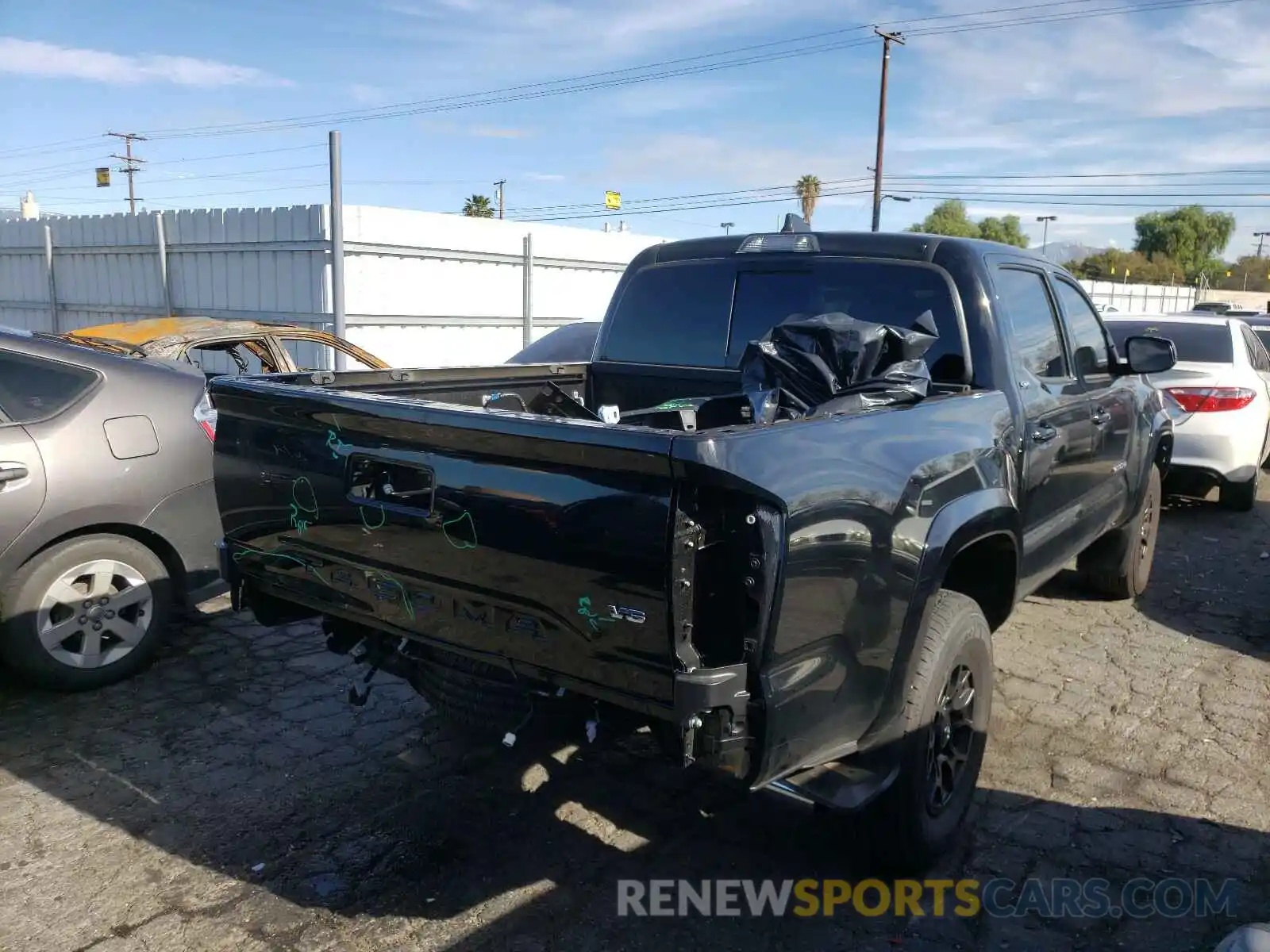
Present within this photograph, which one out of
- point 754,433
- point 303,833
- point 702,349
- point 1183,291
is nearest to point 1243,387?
point 702,349

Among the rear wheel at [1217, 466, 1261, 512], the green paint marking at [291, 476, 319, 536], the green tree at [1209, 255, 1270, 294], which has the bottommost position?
the rear wheel at [1217, 466, 1261, 512]

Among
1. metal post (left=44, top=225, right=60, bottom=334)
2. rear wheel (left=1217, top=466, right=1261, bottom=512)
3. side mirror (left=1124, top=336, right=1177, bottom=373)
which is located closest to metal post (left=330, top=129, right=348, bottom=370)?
metal post (left=44, top=225, right=60, bottom=334)

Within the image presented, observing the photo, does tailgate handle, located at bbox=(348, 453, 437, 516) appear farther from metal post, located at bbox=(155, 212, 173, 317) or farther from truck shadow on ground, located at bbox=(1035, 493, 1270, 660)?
metal post, located at bbox=(155, 212, 173, 317)

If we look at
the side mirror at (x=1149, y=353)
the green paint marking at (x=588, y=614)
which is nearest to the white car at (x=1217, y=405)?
the side mirror at (x=1149, y=353)

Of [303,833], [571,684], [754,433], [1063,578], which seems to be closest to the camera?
[754,433]

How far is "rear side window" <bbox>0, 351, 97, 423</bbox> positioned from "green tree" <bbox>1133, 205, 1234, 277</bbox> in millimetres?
86708

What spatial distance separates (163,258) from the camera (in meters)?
13.6

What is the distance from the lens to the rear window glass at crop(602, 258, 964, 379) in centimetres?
400

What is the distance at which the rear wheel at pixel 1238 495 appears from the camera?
28.3 ft

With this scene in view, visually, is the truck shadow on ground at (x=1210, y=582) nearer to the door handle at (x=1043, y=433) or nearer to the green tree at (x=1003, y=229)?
the door handle at (x=1043, y=433)

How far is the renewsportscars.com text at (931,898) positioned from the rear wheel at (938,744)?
109 millimetres

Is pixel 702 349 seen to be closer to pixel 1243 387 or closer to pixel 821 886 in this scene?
pixel 821 886

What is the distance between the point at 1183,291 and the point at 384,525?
5225 centimetres

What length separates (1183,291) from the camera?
154 feet
